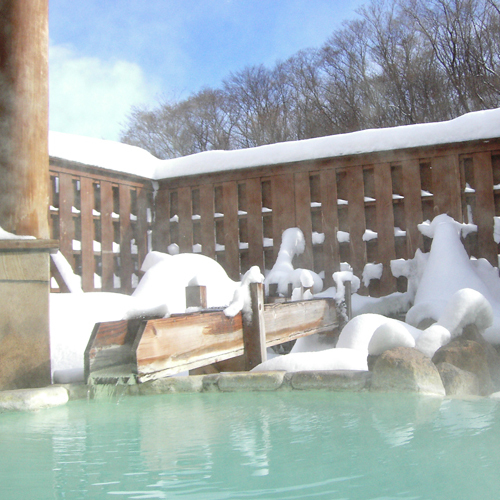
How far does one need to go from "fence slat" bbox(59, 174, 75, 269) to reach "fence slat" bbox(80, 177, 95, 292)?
12cm

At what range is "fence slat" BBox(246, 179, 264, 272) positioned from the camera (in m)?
6.04

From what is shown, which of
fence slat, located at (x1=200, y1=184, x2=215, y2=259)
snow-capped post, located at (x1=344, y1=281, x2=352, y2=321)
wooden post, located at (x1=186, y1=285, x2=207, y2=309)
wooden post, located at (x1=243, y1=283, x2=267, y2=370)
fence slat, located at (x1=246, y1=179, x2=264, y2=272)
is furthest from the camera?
fence slat, located at (x1=200, y1=184, x2=215, y2=259)

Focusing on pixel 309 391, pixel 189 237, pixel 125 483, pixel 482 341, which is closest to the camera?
pixel 125 483

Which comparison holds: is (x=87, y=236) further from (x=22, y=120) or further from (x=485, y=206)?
(x=485, y=206)

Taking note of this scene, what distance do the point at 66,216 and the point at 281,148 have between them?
252 centimetres

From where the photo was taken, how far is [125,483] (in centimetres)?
148

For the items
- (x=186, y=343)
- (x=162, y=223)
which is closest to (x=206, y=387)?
(x=186, y=343)

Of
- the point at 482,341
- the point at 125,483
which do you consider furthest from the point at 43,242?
the point at 482,341

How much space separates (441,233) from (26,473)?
439cm

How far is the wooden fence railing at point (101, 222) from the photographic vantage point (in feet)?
18.1

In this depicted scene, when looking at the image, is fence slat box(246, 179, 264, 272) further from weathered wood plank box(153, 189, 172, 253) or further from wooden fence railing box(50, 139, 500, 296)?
weathered wood plank box(153, 189, 172, 253)

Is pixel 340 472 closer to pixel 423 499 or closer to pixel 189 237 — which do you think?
pixel 423 499

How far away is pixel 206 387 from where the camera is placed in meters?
2.79

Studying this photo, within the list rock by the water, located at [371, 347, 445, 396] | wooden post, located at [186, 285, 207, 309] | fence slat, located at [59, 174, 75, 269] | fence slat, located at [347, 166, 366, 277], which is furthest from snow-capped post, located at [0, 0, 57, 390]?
fence slat, located at [347, 166, 366, 277]
